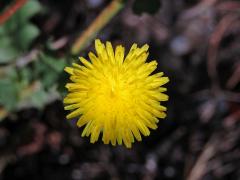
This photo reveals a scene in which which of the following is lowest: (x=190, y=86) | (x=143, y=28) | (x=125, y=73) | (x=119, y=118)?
(x=119, y=118)

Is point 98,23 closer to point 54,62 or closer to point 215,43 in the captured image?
point 54,62

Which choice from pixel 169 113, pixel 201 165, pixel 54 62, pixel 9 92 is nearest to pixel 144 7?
pixel 54 62

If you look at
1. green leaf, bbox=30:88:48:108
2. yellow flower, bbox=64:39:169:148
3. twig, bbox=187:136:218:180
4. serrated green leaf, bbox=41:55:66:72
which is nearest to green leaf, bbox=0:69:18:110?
green leaf, bbox=30:88:48:108

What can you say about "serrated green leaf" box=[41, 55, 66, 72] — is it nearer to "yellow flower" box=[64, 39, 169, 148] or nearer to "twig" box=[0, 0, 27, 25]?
"twig" box=[0, 0, 27, 25]

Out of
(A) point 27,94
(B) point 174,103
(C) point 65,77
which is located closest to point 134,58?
(C) point 65,77

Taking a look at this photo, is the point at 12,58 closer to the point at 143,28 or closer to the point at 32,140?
the point at 32,140
